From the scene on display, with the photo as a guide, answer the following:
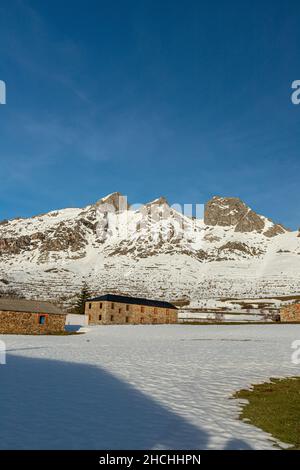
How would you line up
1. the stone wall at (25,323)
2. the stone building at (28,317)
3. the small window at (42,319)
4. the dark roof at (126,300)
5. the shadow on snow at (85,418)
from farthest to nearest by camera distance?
1. the dark roof at (126,300)
2. the small window at (42,319)
3. the stone building at (28,317)
4. the stone wall at (25,323)
5. the shadow on snow at (85,418)

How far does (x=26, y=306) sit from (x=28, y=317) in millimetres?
1466

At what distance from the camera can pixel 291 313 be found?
63188 mm

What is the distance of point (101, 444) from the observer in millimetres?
7707

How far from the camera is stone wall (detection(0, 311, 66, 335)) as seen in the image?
4431 centimetres

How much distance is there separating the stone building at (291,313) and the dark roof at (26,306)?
37.9 meters

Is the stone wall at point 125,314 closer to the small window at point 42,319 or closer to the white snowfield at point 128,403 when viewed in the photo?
the small window at point 42,319

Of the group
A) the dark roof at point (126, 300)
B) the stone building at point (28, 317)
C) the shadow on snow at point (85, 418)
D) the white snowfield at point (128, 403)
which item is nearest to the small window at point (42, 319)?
the stone building at point (28, 317)

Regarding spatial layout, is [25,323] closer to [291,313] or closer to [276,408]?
[276,408]

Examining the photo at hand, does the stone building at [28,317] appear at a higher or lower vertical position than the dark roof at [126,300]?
lower

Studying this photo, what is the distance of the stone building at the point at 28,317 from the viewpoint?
4444 centimetres

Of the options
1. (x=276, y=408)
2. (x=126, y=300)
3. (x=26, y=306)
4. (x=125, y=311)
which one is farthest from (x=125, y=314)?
(x=276, y=408)

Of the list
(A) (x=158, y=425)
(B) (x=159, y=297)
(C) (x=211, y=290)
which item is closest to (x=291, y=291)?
(C) (x=211, y=290)
